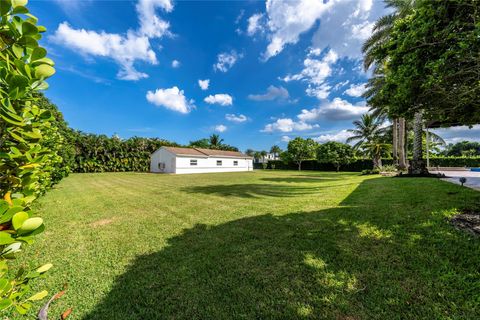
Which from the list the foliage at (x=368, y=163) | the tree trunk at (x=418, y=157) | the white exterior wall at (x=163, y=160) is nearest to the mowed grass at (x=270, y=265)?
the tree trunk at (x=418, y=157)

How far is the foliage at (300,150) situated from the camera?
3631cm

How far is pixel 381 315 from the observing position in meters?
2.12

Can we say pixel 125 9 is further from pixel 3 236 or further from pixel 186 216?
pixel 3 236

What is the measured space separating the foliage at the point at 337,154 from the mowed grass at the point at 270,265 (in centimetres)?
2527

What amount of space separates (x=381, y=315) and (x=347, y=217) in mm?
3302

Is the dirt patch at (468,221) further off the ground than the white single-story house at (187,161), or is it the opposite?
the white single-story house at (187,161)

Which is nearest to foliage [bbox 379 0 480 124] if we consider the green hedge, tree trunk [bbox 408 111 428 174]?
tree trunk [bbox 408 111 428 174]

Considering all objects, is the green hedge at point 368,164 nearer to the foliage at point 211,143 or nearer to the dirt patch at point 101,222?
the foliage at point 211,143

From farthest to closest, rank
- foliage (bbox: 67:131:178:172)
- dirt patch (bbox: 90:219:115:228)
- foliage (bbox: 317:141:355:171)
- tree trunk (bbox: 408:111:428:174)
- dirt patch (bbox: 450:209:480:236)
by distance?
1. foliage (bbox: 317:141:355:171)
2. foliage (bbox: 67:131:178:172)
3. tree trunk (bbox: 408:111:428:174)
4. dirt patch (bbox: 90:219:115:228)
5. dirt patch (bbox: 450:209:480:236)

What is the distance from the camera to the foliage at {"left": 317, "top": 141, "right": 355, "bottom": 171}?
2989 centimetres

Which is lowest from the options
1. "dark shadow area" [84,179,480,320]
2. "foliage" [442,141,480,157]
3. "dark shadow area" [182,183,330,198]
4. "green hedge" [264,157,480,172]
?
"dark shadow area" [84,179,480,320]

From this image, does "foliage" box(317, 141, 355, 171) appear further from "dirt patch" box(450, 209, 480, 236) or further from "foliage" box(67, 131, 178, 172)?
"dirt patch" box(450, 209, 480, 236)

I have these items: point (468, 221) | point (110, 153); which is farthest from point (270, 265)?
point (110, 153)

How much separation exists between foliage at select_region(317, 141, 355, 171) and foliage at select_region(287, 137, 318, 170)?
549 cm
